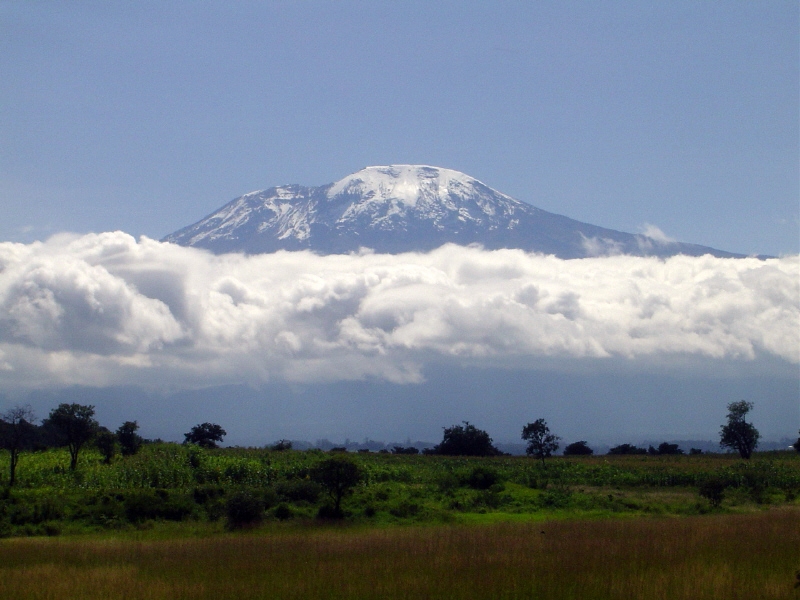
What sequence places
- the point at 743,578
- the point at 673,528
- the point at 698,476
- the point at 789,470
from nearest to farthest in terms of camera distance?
the point at 743,578 < the point at 673,528 < the point at 698,476 < the point at 789,470

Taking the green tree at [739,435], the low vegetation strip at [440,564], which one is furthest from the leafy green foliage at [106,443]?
the green tree at [739,435]

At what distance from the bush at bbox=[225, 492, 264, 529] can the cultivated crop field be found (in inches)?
3.4

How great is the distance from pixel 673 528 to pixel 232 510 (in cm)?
1619

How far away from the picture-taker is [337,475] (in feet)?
109

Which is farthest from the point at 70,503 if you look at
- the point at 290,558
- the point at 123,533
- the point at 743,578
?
the point at 743,578

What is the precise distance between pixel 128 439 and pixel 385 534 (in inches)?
1183

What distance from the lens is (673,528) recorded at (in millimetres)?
25016

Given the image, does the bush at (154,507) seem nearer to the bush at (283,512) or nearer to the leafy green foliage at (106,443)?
the bush at (283,512)

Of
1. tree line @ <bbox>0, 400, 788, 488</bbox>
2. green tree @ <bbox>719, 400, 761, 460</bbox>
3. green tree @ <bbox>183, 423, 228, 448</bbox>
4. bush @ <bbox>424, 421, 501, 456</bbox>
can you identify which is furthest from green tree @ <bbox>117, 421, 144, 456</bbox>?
green tree @ <bbox>719, 400, 761, 460</bbox>

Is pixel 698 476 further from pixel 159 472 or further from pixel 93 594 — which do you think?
pixel 93 594

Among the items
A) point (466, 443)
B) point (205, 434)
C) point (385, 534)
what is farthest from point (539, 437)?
point (385, 534)

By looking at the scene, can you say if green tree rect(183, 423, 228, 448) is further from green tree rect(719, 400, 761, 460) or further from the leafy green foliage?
green tree rect(719, 400, 761, 460)

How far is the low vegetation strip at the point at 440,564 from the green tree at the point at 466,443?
51937 mm

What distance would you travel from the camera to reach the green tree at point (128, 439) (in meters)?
49.8
